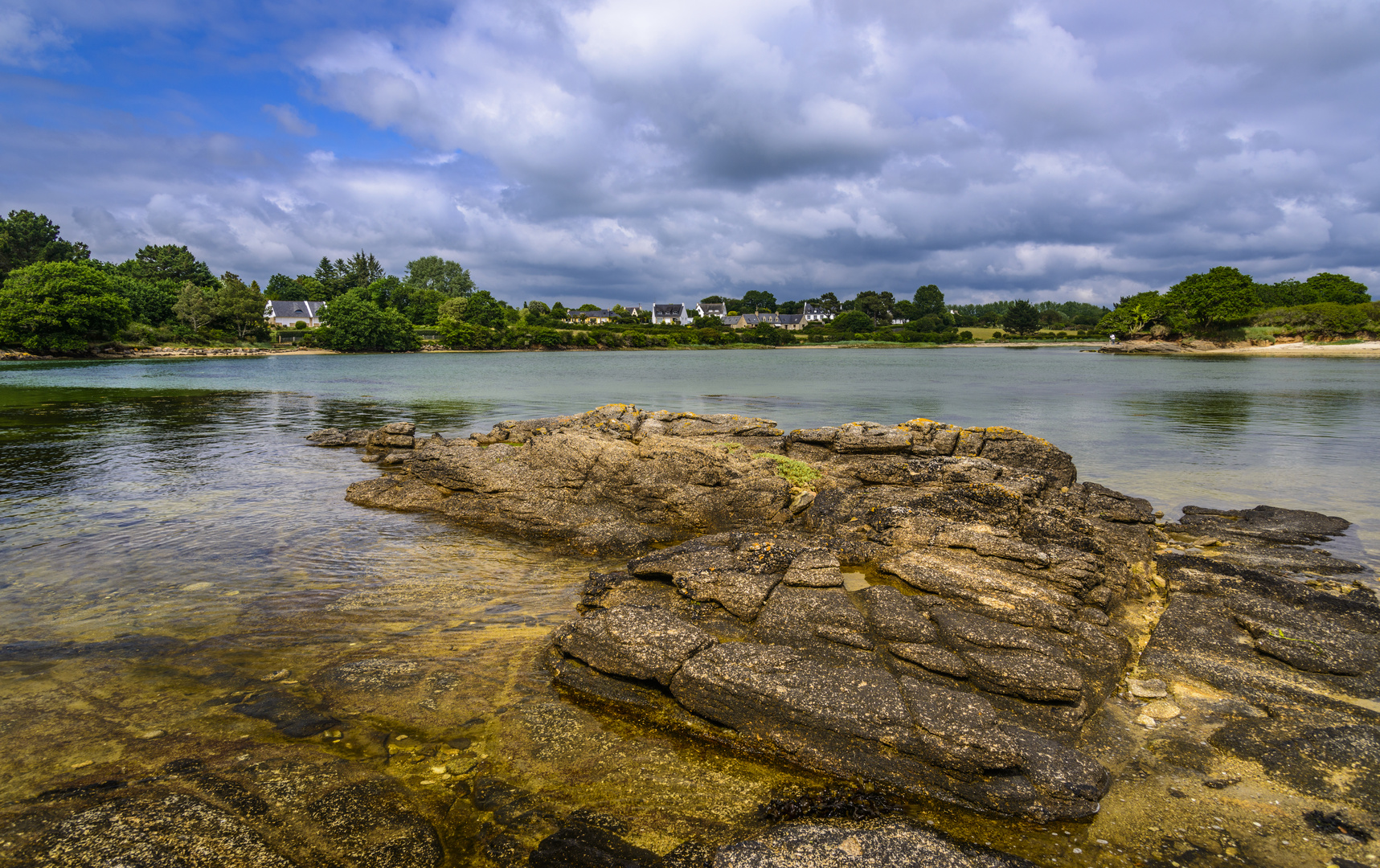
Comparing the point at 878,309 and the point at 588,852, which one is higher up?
the point at 878,309

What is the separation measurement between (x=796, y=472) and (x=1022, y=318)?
187m

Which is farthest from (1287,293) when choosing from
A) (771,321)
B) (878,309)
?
(771,321)

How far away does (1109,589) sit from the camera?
796cm

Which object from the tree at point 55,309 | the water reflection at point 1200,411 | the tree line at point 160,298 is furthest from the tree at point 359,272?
the water reflection at point 1200,411

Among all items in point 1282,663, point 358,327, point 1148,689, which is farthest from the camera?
point 358,327

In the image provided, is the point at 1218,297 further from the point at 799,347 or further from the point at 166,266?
the point at 166,266

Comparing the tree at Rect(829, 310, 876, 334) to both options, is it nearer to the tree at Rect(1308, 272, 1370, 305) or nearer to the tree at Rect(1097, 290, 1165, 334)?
the tree at Rect(1097, 290, 1165, 334)

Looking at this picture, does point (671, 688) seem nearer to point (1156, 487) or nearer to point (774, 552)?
point (774, 552)

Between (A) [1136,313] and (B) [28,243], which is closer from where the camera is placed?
(B) [28,243]

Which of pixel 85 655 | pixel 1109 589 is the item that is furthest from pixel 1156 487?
pixel 85 655

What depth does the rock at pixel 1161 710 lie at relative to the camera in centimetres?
565

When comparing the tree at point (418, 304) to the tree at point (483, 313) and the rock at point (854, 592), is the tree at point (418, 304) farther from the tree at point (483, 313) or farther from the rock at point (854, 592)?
the rock at point (854, 592)

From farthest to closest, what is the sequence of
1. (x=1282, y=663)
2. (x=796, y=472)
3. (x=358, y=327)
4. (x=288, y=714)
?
(x=358, y=327) < (x=796, y=472) < (x=1282, y=663) < (x=288, y=714)

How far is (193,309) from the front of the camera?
98875 mm
